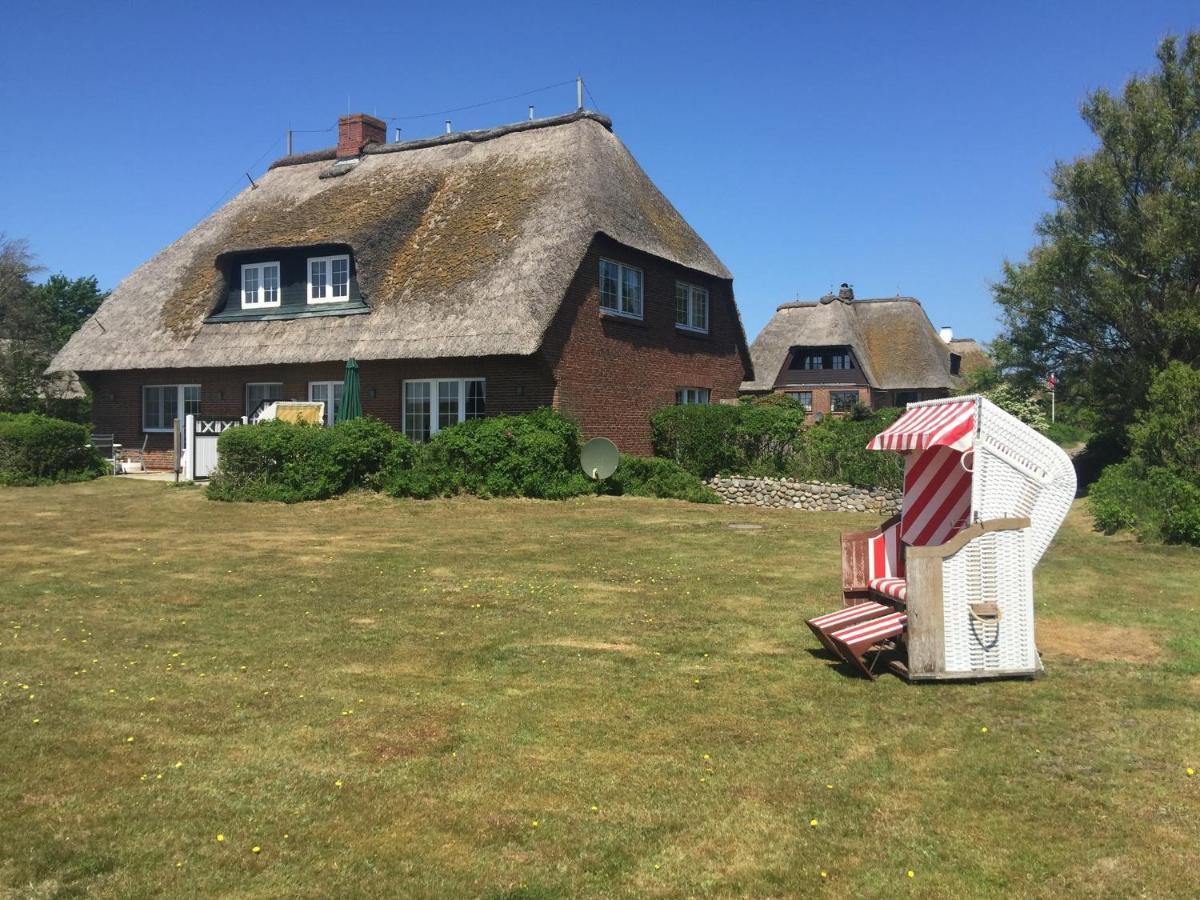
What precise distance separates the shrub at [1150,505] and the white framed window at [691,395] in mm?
10819

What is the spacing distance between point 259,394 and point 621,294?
388 inches

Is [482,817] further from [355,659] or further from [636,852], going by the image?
[355,659]

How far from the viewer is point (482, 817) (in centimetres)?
447

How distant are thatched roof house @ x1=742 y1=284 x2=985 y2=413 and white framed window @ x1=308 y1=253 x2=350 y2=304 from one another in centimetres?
3002

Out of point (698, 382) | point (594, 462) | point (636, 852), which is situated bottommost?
point (636, 852)

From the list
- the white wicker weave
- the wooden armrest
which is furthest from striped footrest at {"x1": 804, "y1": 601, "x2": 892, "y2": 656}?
the wooden armrest

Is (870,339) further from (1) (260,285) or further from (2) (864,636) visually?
(2) (864,636)

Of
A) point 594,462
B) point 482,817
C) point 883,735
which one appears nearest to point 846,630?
point 883,735

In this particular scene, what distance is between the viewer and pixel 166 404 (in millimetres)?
26031

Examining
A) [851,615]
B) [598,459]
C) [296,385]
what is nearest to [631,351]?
[598,459]

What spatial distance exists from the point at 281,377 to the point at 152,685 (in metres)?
18.2

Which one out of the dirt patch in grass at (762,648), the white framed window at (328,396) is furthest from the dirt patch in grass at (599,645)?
the white framed window at (328,396)

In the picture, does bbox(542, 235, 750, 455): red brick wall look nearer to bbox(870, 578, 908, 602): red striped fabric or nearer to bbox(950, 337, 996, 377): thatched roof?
bbox(870, 578, 908, 602): red striped fabric

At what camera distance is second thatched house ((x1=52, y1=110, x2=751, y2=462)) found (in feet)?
68.0
